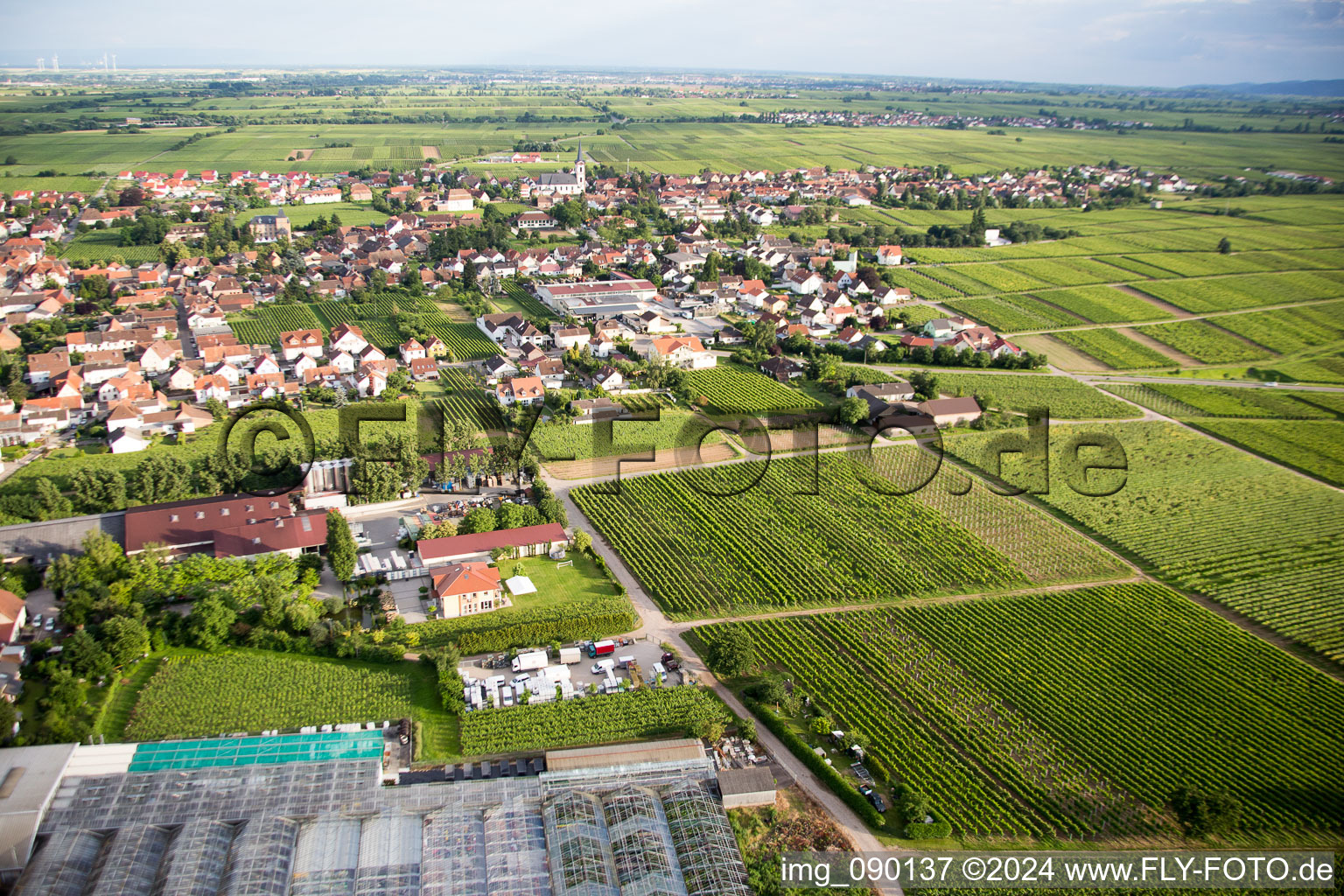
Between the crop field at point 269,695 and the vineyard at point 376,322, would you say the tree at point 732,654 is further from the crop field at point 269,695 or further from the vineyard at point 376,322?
the vineyard at point 376,322

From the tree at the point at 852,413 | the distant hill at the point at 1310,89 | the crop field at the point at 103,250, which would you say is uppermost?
the distant hill at the point at 1310,89

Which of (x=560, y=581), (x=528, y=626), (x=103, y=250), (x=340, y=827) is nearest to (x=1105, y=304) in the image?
(x=560, y=581)

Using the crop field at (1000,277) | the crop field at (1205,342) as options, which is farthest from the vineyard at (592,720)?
the crop field at (1000,277)

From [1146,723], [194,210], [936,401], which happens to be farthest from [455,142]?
[1146,723]

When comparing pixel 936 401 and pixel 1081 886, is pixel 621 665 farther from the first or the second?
pixel 936 401

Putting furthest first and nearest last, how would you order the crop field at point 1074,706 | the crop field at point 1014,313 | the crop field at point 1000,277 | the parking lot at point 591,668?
the crop field at point 1000,277
the crop field at point 1014,313
the parking lot at point 591,668
the crop field at point 1074,706
